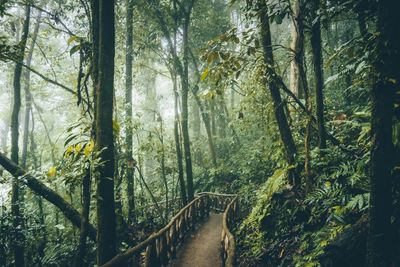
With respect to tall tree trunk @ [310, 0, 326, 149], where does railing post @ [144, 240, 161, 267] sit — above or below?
below

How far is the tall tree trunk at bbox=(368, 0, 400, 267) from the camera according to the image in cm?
287

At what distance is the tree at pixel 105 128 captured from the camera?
405cm

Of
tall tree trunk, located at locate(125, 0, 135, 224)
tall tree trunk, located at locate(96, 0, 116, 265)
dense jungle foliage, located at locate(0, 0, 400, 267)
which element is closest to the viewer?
dense jungle foliage, located at locate(0, 0, 400, 267)

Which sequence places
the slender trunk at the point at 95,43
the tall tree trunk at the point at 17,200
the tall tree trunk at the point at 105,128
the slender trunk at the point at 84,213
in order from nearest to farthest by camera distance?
1. the tall tree trunk at the point at 105,128
2. the slender trunk at the point at 95,43
3. the slender trunk at the point at 84,213
4. the tall tree trunk at the point at 17,200

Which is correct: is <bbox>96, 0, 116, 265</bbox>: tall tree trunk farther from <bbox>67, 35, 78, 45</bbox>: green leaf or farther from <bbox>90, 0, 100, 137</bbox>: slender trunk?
<bbox>67, 35, 78, 45</bbox>: green leaf

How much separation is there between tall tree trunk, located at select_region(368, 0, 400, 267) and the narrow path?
199 inches

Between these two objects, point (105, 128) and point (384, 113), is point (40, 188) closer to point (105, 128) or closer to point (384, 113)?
point (105, 128)

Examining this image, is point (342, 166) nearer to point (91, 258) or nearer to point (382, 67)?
point (382, 67)

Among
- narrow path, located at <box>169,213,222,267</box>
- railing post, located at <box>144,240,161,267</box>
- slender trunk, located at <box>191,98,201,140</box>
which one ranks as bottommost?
narrow path, located at <box>169,213,222,267</box>

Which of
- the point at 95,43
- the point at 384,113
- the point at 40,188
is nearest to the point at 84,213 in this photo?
the point at 40,188

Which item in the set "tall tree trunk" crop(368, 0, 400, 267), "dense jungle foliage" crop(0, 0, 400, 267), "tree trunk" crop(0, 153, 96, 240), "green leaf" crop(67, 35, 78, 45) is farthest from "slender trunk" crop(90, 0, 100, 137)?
"tall tree trunk" crop(368, 0, 400, 267)

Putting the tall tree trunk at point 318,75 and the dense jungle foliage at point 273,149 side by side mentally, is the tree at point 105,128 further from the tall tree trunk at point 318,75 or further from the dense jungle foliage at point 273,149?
the tall tree trunk at point 318,75

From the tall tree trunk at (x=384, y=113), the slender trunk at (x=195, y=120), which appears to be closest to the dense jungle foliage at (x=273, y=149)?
→ the tall tree trunk at (x=384, y=113)

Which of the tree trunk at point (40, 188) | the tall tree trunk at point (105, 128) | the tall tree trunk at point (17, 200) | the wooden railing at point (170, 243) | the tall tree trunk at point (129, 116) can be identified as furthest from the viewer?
the tall tree trunk at point (129, 116)
